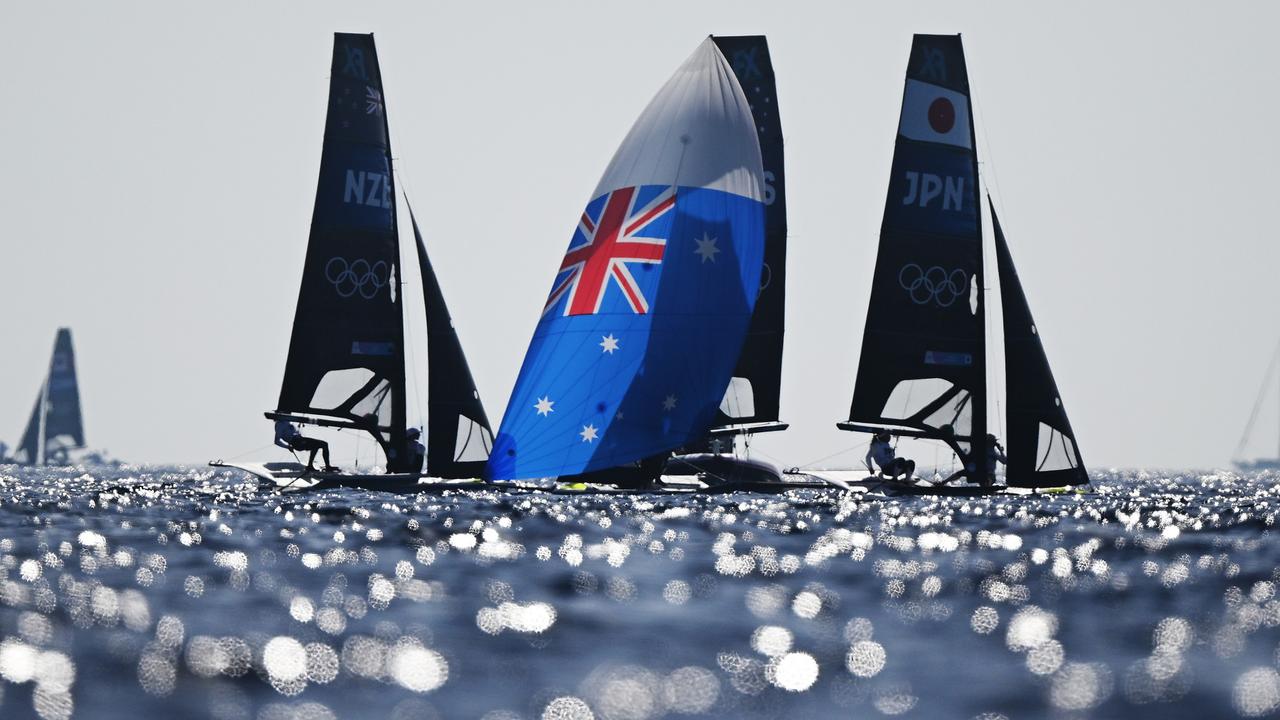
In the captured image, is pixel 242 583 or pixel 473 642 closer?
pixel 473 642

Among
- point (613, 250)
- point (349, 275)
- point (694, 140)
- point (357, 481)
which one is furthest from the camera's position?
point (349, 275)

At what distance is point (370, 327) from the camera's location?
47.1 m

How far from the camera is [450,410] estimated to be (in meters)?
46.3

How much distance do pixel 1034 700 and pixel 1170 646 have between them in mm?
3398

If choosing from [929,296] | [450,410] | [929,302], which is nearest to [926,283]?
[929,296]

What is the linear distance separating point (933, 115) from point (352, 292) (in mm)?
15417

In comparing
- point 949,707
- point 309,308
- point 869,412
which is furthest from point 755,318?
point 949,707

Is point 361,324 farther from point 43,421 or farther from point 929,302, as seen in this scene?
point 43,421

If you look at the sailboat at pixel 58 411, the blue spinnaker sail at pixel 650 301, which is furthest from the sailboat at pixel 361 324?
the sailboat at pixel 58 411

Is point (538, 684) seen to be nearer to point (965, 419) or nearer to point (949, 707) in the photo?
point (949, 707)

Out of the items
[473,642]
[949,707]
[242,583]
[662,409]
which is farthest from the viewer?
[662,409]

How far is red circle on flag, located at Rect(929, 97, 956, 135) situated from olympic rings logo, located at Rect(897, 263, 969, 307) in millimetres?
3562

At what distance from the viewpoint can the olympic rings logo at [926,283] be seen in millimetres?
44656

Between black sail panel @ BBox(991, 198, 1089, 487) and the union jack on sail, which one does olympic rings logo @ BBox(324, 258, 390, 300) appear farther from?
black sail panel @ BBox(991, 198, 1089, 487)
